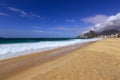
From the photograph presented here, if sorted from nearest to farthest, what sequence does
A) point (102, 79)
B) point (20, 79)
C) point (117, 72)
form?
point (102, 79) → point (20, 79) → point (117, 72)

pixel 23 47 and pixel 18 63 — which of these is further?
pixel 23 47

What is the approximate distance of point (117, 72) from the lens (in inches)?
225

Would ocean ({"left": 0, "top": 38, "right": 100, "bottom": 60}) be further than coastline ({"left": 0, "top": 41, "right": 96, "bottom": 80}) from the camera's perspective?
Yes

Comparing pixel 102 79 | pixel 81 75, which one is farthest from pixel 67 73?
pixel 102 79

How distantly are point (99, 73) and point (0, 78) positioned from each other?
12.0ft

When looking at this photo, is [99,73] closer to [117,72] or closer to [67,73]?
[117,72]

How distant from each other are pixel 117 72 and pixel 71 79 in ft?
6.54

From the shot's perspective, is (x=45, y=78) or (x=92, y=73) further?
(x=92, y=73)

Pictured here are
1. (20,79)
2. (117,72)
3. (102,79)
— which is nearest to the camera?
(102,79)

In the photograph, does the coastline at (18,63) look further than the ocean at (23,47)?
No

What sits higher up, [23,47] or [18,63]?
[23,47]

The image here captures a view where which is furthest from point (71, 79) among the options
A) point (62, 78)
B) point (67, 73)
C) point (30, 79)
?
point (30, 79)

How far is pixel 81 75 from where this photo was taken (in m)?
5.34

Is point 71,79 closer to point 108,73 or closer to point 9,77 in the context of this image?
point 108,73
